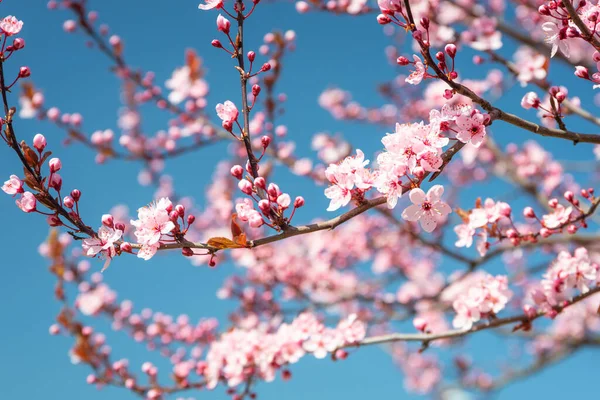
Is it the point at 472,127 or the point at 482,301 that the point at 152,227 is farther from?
the point at 482,301

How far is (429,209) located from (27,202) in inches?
61.4

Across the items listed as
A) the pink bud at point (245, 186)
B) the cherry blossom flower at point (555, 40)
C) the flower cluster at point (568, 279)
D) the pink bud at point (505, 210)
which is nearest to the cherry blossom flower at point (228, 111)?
the pink bud at point (245, 186)

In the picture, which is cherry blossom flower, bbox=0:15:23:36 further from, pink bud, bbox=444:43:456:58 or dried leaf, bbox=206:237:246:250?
pink bud, bbox=444:43:456:58

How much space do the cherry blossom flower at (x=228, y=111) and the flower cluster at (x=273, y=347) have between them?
5.59ft

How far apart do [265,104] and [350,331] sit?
2074 millimetres

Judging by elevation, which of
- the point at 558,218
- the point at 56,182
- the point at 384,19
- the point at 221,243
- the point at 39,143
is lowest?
the point at 221,243

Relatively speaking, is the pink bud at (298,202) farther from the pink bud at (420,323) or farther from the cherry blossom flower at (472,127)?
the pink bud at (420,323)

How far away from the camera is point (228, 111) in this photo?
2086mm

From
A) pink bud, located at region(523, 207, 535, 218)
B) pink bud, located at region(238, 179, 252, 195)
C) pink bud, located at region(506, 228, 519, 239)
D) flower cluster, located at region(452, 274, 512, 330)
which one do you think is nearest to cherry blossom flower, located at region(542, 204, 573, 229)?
pink bud, located at region(523, 207, 535, 218)

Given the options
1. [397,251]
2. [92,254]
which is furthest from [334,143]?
[92,254]

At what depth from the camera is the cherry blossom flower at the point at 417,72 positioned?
1.93m

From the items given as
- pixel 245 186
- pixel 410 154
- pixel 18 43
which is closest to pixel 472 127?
pixel 410 154

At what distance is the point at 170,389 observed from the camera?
3764 millimetres

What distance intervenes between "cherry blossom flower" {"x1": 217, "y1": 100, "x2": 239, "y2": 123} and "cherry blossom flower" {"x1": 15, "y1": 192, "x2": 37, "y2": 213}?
0.78m
